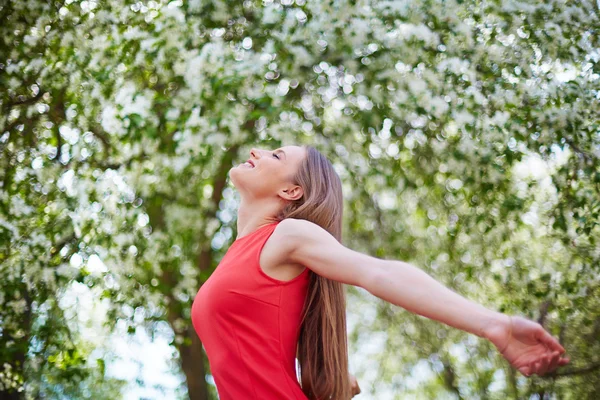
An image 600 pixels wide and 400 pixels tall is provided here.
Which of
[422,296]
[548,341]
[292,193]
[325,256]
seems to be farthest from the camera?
[292,193]

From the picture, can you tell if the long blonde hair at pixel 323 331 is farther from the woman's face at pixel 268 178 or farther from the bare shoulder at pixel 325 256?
the bare shoulder at pixel 325 256

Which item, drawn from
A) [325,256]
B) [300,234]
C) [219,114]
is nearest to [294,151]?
[300,234]

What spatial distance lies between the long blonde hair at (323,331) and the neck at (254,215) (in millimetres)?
43

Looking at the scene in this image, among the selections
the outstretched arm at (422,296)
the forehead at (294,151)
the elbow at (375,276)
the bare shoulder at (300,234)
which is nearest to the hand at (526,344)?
the outstretched arm at (422,296)

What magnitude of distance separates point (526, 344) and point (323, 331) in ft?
2.47

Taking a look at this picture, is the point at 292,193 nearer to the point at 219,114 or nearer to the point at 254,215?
the point at 254,215

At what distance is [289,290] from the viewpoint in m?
1.99

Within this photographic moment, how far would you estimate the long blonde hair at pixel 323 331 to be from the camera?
2061 millimetres

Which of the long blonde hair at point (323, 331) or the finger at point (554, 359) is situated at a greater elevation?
the finger at point (554, 359)

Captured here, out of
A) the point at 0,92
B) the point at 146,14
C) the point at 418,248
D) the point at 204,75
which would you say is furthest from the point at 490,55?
the point at 418,248

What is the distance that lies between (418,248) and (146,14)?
12.9 feet

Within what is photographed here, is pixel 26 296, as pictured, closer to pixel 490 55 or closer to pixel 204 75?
pixel 204 75

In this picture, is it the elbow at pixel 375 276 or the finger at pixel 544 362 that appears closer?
the finger at pixel 544 362

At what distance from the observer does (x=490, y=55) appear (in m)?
4.36
